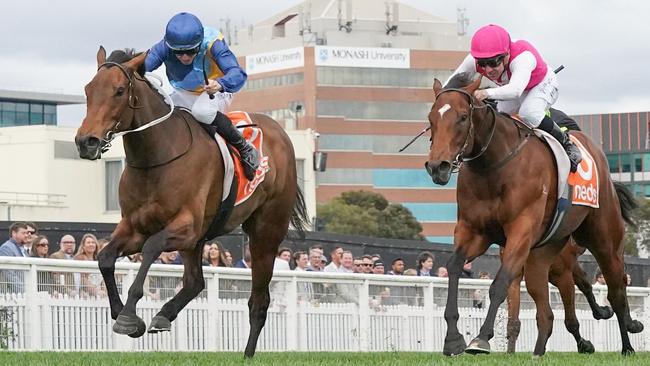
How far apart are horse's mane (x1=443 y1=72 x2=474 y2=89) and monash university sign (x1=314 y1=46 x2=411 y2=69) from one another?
113m

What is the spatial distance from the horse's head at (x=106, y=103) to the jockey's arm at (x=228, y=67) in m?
0.73

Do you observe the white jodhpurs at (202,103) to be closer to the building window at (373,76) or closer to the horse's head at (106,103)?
the horse's head at (106,103)

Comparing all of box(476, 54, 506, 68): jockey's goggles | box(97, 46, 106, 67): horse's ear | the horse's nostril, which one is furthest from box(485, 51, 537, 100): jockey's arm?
the horse's nostril

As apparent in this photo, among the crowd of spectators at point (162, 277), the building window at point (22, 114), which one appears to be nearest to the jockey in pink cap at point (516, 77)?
the crowd of spectators at point (162, 277)

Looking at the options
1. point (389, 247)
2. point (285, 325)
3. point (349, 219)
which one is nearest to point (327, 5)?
point (349, 219)

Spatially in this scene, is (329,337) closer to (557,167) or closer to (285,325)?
(285,325)

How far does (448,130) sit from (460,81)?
69 cm

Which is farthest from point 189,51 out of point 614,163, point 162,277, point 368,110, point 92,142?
point 614,163

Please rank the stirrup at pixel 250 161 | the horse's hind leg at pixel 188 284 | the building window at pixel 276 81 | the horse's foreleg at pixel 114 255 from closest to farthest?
the horse's foreleg at pixel 114 255, the horse's hind leg at pixel 188 284, the stirrup at pixel 250 161, the building window at pixel 276 81

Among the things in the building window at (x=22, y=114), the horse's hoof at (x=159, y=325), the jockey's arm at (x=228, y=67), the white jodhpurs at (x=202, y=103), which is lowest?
the horse's hoof at (x=159, y=325)

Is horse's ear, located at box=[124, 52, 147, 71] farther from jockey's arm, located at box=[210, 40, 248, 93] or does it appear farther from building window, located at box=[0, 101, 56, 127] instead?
building window, located at box=[0, 101, 56, 127]

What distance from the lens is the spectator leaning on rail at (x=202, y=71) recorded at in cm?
1055

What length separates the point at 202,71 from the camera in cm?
1098

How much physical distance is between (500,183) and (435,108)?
2.83 ft
